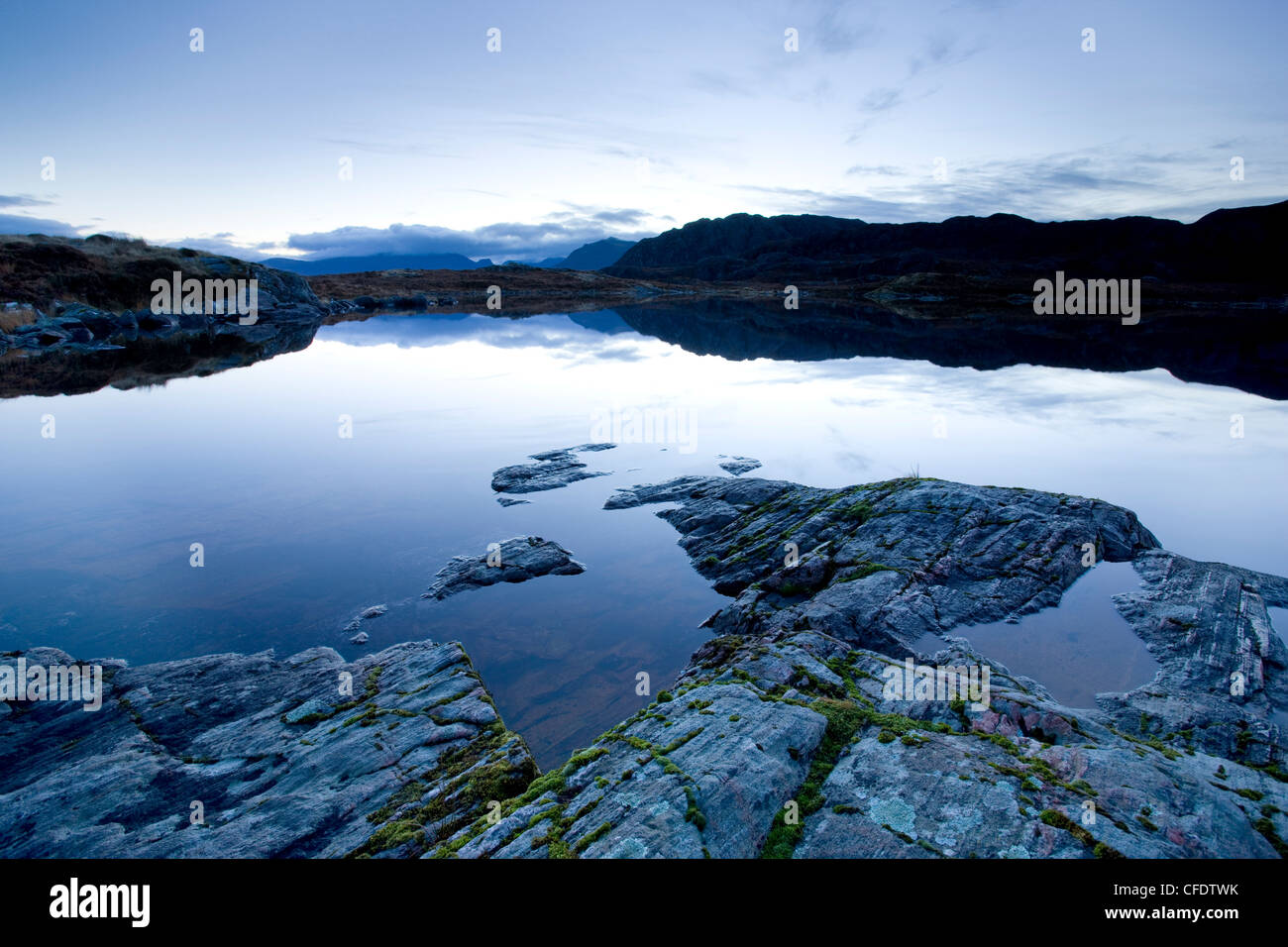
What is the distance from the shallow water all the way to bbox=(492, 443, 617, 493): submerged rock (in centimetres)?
88

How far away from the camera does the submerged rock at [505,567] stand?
21.6 meters

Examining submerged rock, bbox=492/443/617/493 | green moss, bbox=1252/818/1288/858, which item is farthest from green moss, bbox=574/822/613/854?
submerged rock, bbox=492/443/617/493

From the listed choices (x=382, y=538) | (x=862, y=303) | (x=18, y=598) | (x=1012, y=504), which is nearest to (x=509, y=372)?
(x=382, y=538)

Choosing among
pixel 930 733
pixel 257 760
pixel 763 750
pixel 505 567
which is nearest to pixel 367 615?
pixel 505 567

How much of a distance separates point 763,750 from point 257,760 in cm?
1051

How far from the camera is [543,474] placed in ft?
108

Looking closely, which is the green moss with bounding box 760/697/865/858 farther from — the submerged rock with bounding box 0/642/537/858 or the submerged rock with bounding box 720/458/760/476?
the submerged rock with bounding box 720/458/760/476

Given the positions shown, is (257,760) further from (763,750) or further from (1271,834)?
(1271,834)

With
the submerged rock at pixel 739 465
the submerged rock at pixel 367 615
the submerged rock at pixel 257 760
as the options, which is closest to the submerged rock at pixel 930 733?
the submerged rock at pixel 257 760

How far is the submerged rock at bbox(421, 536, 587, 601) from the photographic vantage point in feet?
70.9

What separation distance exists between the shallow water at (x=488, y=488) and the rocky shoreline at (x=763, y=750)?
2.16 meters
